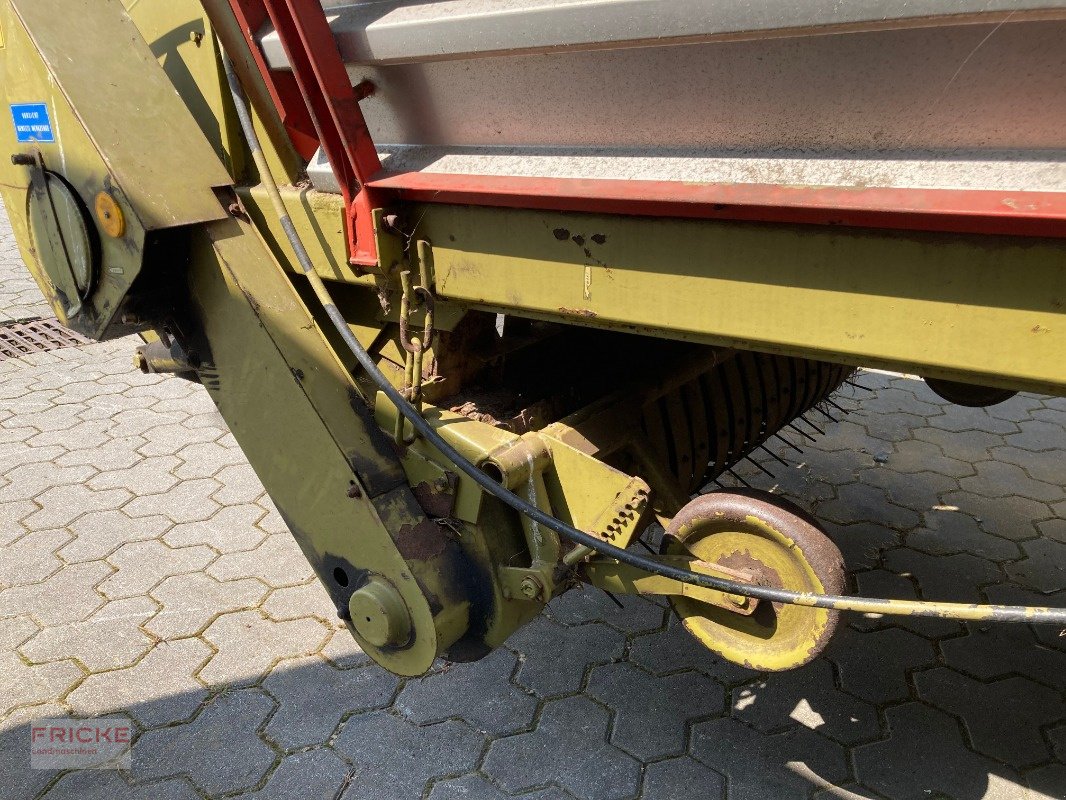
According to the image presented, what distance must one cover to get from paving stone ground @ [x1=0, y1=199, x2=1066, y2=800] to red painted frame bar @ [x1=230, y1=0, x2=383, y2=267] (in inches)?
44.1

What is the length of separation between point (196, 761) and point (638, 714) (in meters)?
1.14

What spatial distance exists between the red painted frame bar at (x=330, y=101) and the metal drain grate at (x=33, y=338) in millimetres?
3731

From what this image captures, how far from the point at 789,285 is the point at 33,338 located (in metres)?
4.90

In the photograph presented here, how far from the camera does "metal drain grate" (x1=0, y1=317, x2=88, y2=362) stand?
4.55 metres

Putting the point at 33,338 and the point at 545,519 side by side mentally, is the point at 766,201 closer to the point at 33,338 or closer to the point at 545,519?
the point at 545,519

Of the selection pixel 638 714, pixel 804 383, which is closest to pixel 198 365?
pixel 638 714

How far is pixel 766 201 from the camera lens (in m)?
1.01

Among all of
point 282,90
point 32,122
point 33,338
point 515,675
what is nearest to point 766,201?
point 282,90

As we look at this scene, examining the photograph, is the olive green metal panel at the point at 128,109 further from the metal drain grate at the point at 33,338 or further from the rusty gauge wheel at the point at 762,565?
the metal drain grate at the point at 33,338

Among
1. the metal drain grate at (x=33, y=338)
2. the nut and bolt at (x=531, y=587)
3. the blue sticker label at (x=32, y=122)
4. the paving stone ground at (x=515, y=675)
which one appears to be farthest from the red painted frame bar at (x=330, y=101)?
the metal drain grate at (x=33, y=338)

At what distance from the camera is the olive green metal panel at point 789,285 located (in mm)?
931

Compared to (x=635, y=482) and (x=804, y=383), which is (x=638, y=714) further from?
(x=804, y=383)

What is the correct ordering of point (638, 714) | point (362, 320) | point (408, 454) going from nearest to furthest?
point (408, 454) → point (362, 320) → point (638, 714)

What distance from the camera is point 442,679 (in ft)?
7.41
